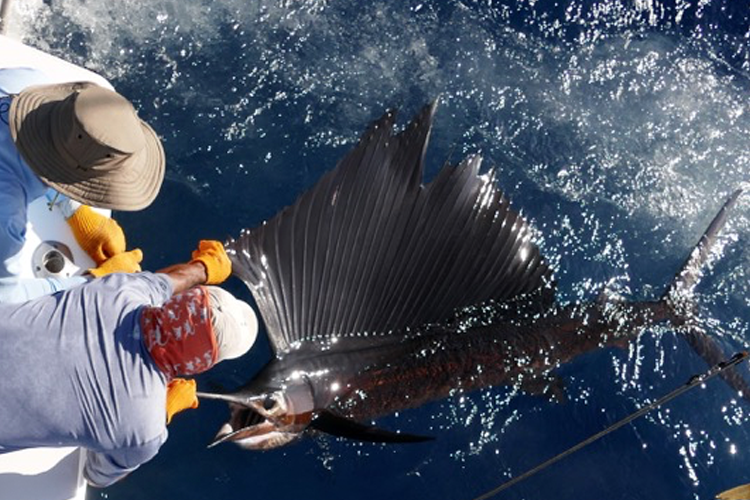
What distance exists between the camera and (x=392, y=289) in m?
3.30

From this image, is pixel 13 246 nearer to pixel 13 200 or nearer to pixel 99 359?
pixel 13 200

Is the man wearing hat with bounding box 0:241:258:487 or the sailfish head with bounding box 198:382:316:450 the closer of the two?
the man wearing hat with bounding box 0:241:258:487

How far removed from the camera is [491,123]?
4.11m

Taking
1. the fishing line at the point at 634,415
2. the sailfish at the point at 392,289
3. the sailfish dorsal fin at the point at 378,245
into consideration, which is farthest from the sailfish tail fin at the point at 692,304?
the sailfish dorsal fin at the point at 378,245

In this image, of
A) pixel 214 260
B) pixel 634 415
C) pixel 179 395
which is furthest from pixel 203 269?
pixel 634 415

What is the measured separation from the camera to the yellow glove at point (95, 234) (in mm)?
2865

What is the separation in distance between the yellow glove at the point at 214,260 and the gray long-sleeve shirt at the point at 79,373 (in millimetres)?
703

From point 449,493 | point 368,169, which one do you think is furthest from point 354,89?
point 449,493

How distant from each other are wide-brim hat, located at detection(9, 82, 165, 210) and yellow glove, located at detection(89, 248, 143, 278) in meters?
0.61

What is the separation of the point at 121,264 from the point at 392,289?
39.9 inches

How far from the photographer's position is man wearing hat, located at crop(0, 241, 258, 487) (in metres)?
2.04

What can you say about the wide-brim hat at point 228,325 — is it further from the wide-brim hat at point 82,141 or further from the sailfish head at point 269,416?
the sailfish head at point 269,416

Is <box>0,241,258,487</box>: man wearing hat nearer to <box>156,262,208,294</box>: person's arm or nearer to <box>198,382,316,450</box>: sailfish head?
<box>156,262,208,294</box>: person's arm

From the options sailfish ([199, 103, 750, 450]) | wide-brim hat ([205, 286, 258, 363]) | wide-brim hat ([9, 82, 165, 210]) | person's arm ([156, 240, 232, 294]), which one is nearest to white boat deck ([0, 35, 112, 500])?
person's arm ([156, 240, 232, 294])
